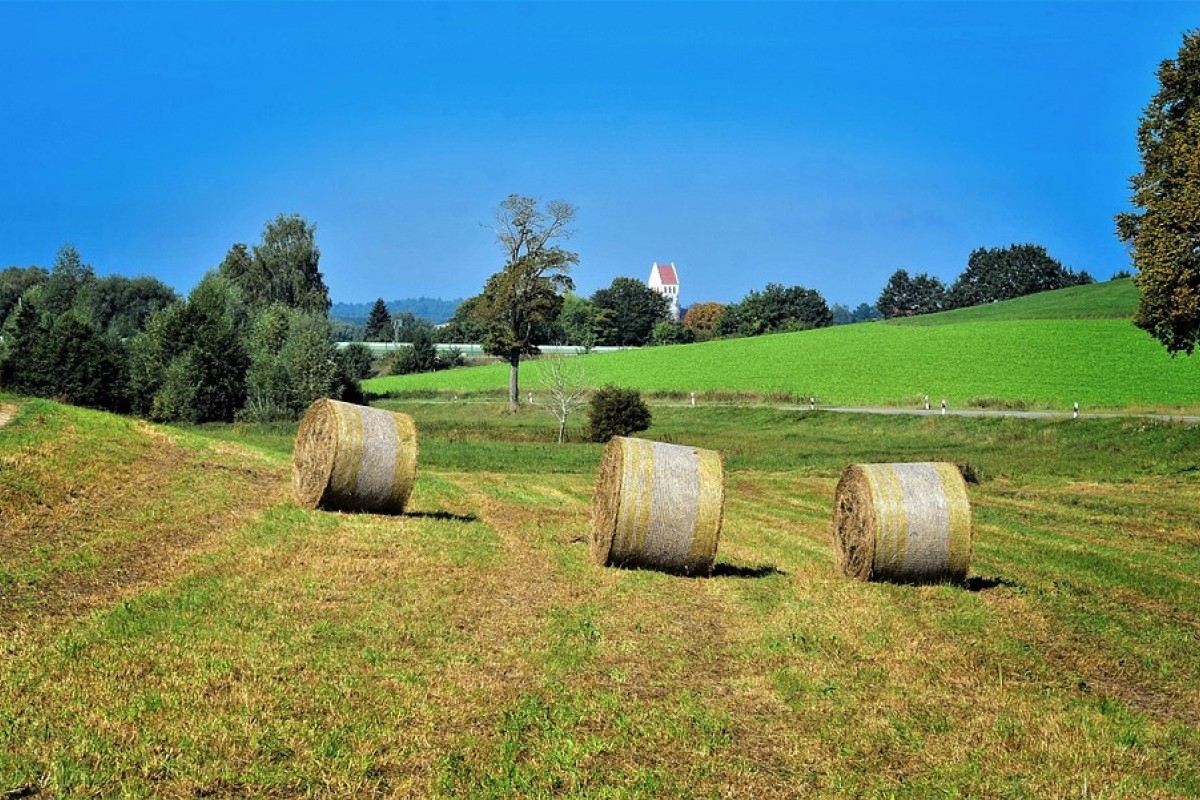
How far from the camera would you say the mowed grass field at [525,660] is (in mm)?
7441

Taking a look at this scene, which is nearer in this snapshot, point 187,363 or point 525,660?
→ point 525,660

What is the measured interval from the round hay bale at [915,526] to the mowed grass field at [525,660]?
1.40 feet

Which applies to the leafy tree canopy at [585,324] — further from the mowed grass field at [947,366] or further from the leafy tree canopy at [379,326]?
the mowed grass field at [947,366]

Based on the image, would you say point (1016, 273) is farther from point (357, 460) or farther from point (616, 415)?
point (357, 460)

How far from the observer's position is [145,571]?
1255 centimetres

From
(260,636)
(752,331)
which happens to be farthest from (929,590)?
(752,331)

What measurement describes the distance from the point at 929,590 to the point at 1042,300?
121 metres

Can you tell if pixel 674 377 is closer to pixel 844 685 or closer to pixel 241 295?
pixel 241 295

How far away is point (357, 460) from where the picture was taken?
57.4 ft

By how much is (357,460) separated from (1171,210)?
26.0m

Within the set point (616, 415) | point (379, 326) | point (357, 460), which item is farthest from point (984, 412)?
point (379, 326)

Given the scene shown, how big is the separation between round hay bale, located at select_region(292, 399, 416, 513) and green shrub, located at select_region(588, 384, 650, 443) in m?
34.4

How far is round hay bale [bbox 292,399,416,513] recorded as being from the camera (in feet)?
57.2

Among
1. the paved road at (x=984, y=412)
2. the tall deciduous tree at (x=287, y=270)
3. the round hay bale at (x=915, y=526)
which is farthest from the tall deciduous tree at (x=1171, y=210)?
the tall deciduous tree at (x=287, y=270)
